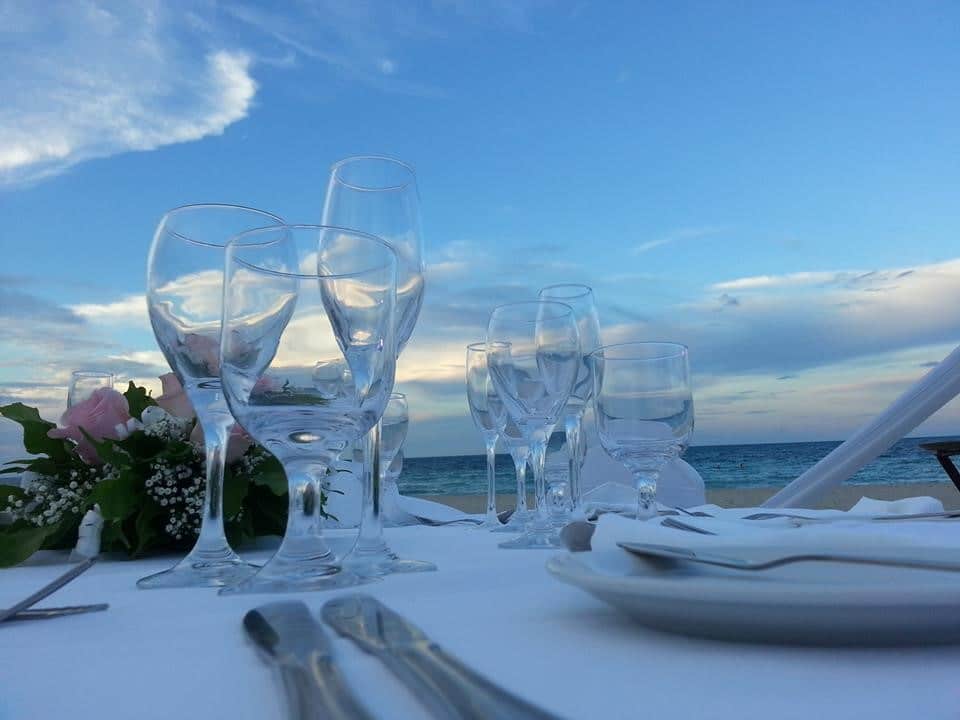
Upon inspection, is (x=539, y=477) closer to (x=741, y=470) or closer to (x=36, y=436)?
(x=36, y=436)

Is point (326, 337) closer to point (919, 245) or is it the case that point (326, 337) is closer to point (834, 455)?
point (834, 455)

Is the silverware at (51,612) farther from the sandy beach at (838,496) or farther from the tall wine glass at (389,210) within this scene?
the sandy beach at (838,496)

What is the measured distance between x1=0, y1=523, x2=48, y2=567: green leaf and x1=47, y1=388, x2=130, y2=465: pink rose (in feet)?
0.51

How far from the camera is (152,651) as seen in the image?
452mm

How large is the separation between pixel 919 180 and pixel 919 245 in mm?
1370

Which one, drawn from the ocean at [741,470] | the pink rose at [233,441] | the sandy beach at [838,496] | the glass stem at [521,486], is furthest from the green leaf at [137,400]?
the ocean at [741,470]

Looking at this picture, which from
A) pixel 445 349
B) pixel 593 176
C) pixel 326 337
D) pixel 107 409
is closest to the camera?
pixel 326 337

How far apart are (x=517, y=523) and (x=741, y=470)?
71.9ft

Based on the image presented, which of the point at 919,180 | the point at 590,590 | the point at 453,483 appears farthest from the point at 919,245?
the point at 590,590

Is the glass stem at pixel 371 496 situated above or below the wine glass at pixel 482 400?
below

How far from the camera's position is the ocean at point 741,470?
18.8 metres

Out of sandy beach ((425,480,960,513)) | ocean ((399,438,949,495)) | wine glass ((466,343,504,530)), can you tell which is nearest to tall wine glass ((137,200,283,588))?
wine glass ((466,343,504,530))

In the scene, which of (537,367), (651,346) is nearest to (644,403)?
(651,346)

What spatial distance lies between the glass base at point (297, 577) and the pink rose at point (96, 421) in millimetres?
548
